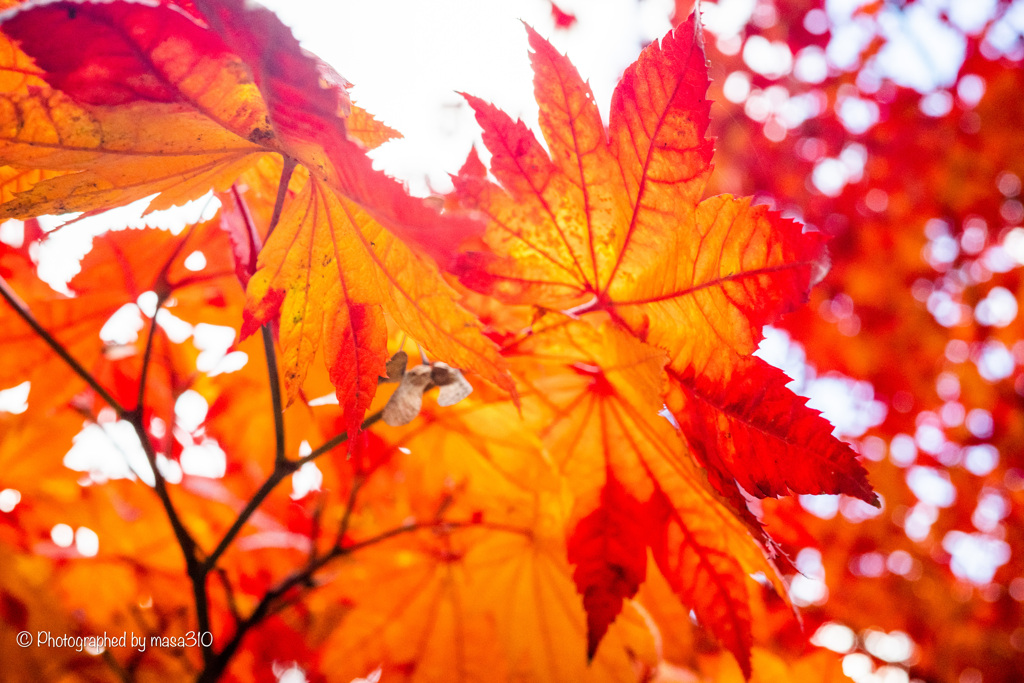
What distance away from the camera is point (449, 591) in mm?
875

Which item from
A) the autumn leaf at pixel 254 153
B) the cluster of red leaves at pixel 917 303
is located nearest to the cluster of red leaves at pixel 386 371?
the autumn leaf at pixel 254 153

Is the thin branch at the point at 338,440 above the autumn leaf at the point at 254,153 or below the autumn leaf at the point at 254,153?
below

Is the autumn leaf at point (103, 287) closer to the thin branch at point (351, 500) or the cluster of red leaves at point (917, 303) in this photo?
the thin branch at point (351, 500)

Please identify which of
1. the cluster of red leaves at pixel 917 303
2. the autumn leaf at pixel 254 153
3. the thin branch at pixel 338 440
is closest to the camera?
the autumn leaf at pixel 254 153

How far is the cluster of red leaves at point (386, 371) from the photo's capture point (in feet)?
1.27

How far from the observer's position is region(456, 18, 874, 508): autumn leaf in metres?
0.44

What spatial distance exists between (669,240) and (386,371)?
0.89ft

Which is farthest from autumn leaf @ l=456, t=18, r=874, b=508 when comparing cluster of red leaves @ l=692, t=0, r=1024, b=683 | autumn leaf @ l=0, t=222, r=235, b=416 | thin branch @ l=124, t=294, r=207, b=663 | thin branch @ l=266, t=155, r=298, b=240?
cluster of red leaves @ l=692, t=0, r=1024, b=683

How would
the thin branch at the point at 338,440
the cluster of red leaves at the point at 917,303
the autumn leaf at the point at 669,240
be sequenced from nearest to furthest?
1. the autumn leaf at the point at 669,240
2. the thin branch at the point at 338,440
3. the cluster of red leaves at the point at 917,303

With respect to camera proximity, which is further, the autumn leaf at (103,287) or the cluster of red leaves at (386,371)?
the autumn leaf at (103,287)

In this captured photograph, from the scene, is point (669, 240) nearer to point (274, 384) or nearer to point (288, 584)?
point (274, 384)

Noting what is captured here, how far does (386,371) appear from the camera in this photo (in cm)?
51

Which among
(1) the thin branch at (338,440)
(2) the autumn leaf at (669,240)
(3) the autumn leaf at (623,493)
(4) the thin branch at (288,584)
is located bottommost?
(4) the thin branch at (288,584)

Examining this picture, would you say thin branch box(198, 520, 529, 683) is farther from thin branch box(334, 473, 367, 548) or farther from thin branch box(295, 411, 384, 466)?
thin branch box(295, 411, 384, 466)
